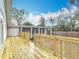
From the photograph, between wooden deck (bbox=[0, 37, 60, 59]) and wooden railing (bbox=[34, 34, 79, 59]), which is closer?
wooden railing (bbox=[34, 34, 79, 59])

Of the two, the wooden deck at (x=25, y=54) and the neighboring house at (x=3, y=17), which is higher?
the neighboring house at (x=3, y=17)

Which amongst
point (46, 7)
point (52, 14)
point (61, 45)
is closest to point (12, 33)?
point (61, 45)

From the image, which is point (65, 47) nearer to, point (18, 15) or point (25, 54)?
point (25, 54)

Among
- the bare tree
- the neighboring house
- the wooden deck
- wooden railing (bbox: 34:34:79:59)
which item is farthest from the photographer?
the bare tree

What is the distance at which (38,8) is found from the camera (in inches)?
2549

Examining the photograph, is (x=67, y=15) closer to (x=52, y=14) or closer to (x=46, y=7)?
(x=52, y=14)

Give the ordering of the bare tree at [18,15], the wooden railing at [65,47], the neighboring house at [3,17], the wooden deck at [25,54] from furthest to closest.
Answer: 1. the bare tree at [18,15]
2. the neighboring house at [3,17]
3. the wooden deck at [25,54]
4. the wooden railing at [65,47]

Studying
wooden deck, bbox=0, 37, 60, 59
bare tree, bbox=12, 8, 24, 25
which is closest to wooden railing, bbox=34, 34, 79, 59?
wooden deck, bbox=0, 37, 60, 59

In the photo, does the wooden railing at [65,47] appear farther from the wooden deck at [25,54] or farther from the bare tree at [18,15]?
the bare tree at [18,15]

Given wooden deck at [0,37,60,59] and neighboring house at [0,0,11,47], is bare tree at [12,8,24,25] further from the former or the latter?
wooden deck at [0,37,60,59]

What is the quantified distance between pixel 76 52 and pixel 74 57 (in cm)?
27

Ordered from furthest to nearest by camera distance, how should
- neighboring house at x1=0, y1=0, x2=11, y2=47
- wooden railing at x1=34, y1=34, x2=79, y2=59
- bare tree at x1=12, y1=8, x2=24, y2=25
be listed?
bare tree at x1=12, y1=8, x2=24, y2=25 < neighboring house at x1=0, y1=0, x2=11, y2=47 < wooden railing at x1=34, y1=34, x2=79, y2=59

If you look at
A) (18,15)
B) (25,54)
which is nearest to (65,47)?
(25,54)

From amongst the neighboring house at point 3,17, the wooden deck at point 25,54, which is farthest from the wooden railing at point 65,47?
the neighboring house at point 3,17
